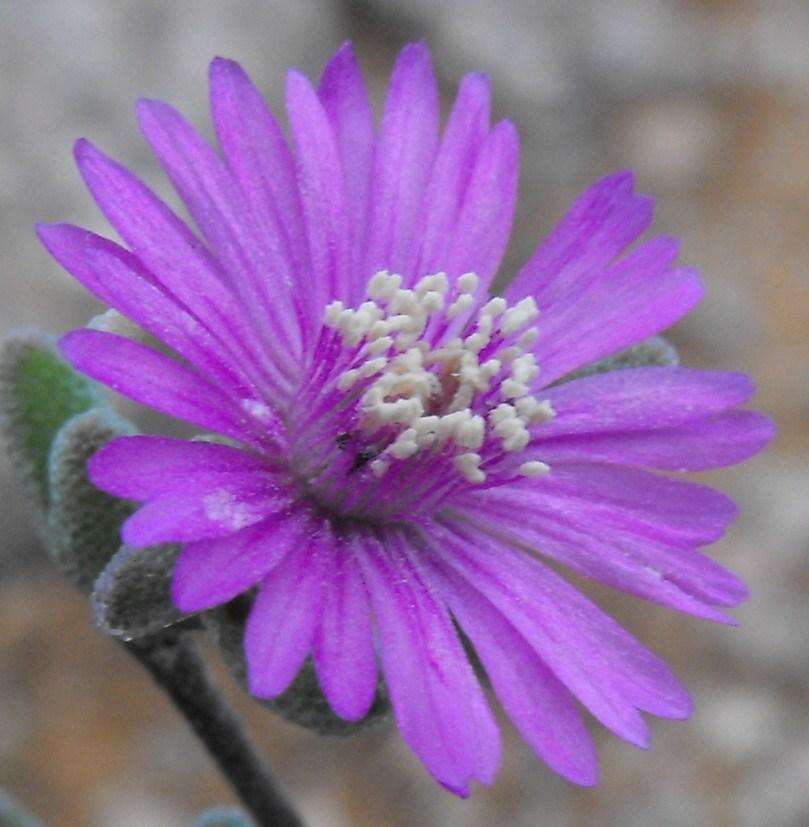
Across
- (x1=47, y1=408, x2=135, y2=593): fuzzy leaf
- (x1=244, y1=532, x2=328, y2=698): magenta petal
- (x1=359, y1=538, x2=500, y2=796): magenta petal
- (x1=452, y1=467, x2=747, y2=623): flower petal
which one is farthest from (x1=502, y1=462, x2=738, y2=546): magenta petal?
(x1=47, y1=408, x2=135, y2=593): fuzzy leaf

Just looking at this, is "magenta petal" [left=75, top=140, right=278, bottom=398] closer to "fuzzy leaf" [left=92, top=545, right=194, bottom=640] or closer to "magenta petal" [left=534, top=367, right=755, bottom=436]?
"fuzzy leaf" [left=92, top=545, right=194, bottom=640]

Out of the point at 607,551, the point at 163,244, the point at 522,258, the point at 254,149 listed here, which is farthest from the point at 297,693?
the point at 522,258

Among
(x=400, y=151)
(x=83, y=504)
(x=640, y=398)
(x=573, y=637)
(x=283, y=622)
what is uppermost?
(x=400, y=151)

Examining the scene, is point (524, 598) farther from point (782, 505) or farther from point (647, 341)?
point (782, 505)

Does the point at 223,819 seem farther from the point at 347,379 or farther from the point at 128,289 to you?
the point at 128,289

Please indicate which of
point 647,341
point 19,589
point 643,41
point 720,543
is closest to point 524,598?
point 647,341

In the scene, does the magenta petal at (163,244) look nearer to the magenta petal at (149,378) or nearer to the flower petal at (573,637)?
the magenta petal at (149,378)
